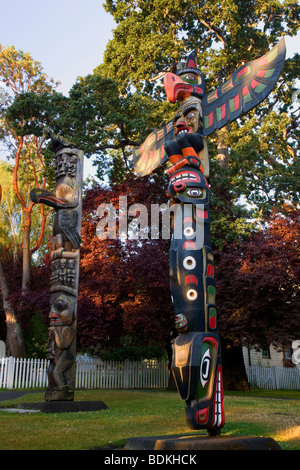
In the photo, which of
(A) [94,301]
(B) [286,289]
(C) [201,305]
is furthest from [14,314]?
(C) [201,305]

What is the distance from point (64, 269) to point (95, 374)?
32.9ft

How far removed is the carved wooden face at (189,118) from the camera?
7.46 meters

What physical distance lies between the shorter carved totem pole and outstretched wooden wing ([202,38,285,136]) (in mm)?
4032

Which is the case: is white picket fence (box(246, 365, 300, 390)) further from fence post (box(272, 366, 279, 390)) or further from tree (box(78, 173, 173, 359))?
tree (box(78, 173, 173, 359))

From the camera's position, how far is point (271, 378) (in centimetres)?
2272

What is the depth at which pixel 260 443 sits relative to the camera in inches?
198

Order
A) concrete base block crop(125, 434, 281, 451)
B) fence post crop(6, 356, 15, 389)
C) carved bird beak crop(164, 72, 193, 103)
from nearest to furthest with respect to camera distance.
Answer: concrete base block crop(125, 434, 281, 451) → carved bird beak crop(164, 72, 193, 103) → fence post crop(6, 356, 15, 389)

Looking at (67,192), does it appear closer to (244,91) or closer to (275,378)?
(244,91)

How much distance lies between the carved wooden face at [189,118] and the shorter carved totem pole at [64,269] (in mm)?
3988

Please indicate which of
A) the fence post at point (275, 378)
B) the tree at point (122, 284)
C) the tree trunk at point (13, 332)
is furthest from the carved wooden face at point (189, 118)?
the fence post at point (275, 378)

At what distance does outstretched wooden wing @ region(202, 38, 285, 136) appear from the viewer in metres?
7.34

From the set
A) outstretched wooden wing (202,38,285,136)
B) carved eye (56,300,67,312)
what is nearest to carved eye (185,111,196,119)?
outstretched wooden wing (202,38,285,136)

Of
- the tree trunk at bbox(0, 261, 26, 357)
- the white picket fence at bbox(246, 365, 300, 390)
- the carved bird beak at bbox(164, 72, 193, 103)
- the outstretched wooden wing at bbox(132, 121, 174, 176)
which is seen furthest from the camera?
the white picket fence at bbox(246, 365, 300, 390)
